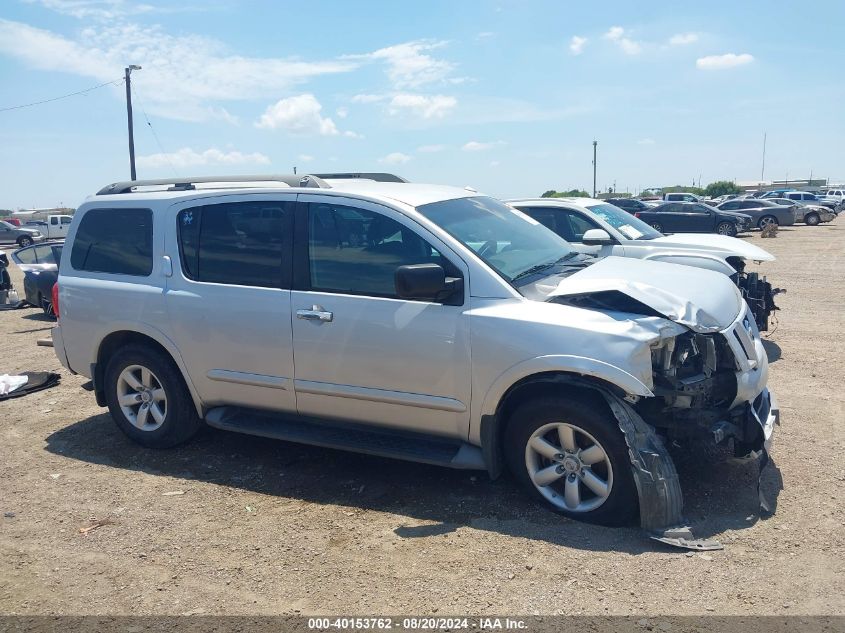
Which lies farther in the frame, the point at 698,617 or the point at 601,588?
the point at 601,588

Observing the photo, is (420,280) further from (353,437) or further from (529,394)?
(353,437)

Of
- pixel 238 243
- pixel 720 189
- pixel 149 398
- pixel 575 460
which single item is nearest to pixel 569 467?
pixel 575 460

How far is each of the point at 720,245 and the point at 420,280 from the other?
6271 millimetres

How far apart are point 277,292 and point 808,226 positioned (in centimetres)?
3675

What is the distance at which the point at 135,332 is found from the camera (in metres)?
5.48

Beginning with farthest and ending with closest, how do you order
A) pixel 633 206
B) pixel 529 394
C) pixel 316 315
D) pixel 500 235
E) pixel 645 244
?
pixel 633 206, pixel 645 244, pixel 500 235, pixel 316 315, pixel 529 394

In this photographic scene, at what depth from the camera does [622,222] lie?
33.0 ft

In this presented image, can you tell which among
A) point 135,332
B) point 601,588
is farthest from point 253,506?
point 601,588

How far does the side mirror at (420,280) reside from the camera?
4.07m

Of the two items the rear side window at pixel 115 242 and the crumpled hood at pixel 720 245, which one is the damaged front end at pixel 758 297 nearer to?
the crumpled hood at pixel 720 245

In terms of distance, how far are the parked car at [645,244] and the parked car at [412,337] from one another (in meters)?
3.47

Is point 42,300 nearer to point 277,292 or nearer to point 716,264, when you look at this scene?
point 277,292

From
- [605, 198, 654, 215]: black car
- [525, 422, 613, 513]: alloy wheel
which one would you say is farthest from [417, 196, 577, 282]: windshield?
[605, 198, 654, 215]: black car

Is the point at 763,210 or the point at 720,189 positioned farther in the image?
the point at 720,189
